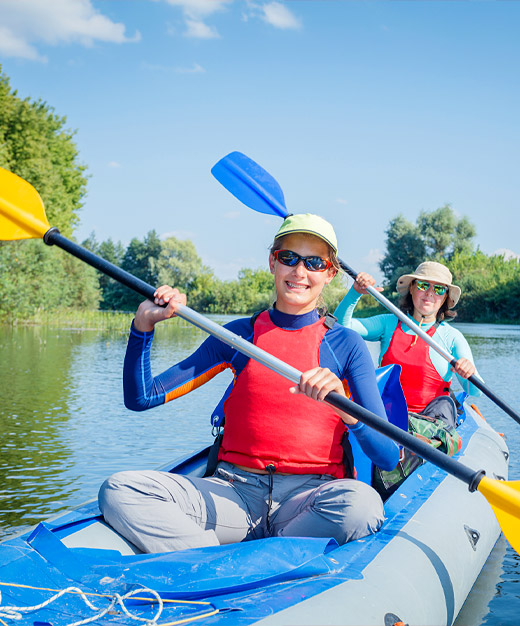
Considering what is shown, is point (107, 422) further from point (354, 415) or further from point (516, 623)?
point (354, 415)

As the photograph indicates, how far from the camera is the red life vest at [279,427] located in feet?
7.41

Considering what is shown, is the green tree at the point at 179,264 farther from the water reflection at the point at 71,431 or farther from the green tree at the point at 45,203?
the water reflection at the point at 71,431

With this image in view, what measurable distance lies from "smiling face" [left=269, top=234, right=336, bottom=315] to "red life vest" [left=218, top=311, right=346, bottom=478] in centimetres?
21

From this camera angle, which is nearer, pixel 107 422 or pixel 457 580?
pixel 457 580

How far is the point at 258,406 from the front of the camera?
7.52 ft

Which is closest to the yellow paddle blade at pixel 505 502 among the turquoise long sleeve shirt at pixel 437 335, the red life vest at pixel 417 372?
the red life vest at pixel 417 372

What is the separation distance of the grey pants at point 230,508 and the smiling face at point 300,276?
0.61 metres

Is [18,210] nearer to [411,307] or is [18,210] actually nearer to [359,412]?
[359,412]

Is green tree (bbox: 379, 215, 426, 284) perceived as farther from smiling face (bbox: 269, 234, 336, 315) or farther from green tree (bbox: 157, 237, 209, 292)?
smiling face (bbox: 269, 234, 336, 315)

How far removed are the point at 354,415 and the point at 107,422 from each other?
501cm

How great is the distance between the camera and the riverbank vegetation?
1962 centimetres

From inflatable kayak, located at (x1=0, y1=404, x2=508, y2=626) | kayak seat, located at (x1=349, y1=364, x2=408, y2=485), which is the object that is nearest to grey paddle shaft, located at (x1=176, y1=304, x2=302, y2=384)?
inflatable kayak, located at (x1=0, y1=404, x2=508, y2=626)

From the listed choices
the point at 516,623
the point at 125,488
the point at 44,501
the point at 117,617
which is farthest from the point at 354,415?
the point at 44,501

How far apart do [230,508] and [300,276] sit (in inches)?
32.1
